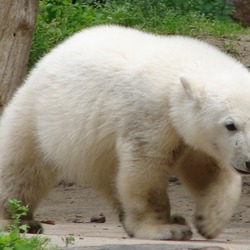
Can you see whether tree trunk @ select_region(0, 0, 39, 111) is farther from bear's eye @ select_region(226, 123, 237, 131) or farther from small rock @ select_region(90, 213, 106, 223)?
bear's eye @ select_region(226, 123, 237, 131)

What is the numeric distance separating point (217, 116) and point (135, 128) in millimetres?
605

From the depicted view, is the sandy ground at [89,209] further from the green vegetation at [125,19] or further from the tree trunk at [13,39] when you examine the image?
the green vegetation at [125,19]

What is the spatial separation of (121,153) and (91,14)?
675 cm

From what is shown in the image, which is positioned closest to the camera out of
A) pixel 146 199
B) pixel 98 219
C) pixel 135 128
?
pixel 135 128

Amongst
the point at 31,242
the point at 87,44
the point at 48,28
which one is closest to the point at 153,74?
the point at 87,44

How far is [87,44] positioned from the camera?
24.3 feet

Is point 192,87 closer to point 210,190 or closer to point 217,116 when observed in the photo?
point 217,116

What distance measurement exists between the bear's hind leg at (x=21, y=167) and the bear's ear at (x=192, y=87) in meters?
1.57

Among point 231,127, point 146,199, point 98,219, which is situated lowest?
point 98,219

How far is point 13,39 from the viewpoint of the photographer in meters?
9.12

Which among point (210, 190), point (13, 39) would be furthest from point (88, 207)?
point (210, 190)

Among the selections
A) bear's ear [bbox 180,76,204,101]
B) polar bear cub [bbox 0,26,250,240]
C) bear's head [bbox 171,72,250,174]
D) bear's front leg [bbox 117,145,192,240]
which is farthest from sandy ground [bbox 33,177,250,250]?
bear's ear [bbox 180,76,204,101]

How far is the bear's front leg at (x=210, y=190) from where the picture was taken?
688cm

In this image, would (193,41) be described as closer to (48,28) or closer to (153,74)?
(153,74)
